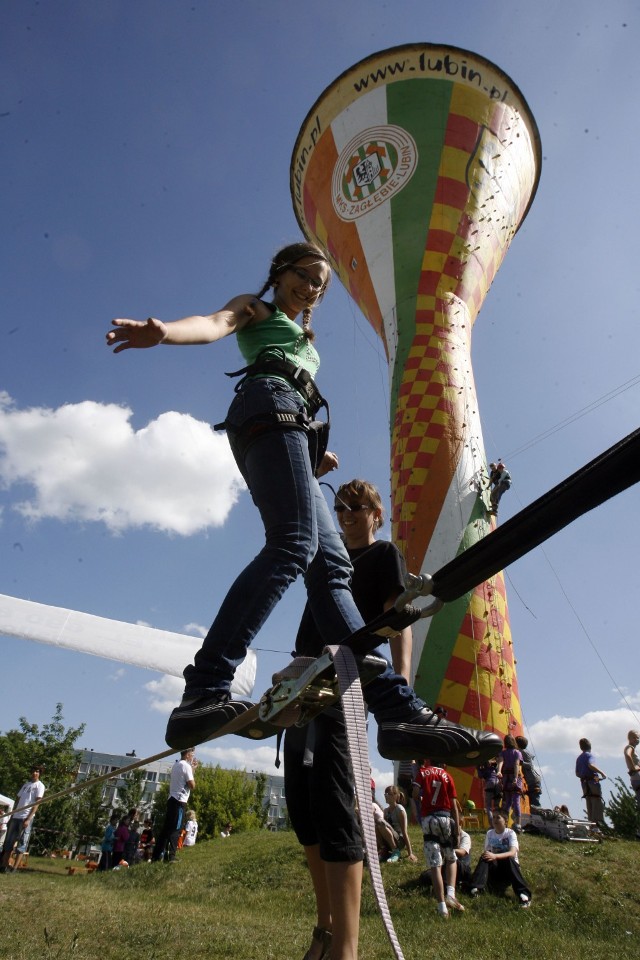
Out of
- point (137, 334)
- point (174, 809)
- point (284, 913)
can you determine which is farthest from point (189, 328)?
point (174, 809)

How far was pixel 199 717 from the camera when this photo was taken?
1.63 m

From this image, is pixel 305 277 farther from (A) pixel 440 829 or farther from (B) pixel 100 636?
(B) pixel 100 636

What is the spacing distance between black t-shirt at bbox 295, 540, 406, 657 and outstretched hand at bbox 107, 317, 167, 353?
1.26 m

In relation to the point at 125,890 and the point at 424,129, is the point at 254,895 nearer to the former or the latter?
the point at 125,890

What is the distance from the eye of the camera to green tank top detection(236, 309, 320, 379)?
2178 millimetres

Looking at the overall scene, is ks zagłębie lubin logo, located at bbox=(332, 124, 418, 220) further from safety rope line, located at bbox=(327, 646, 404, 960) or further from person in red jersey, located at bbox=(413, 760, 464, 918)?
safety rope line, located at bbox=(327, 646, 404, 960)

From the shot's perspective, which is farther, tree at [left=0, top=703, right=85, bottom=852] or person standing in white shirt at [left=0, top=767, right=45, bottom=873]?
tree at [left=0, top=703, right=85, bottom=852]

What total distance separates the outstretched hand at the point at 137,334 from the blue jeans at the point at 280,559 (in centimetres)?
36

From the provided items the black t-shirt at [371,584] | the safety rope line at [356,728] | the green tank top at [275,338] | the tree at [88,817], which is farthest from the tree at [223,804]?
the safety rope line at [356,728]

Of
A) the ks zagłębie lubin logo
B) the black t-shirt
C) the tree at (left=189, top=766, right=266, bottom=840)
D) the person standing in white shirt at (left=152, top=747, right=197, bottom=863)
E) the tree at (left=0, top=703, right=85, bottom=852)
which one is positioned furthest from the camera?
the tree at (left=189, top=766, right=266, bottom=840)

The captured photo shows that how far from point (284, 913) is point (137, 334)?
15.8 feet

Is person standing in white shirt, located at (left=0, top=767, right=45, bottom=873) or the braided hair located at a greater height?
the braided hair

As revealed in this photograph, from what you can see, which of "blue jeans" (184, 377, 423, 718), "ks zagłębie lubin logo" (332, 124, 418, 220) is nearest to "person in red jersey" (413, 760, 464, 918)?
"blue jeans" (184, 377, 423, 718)

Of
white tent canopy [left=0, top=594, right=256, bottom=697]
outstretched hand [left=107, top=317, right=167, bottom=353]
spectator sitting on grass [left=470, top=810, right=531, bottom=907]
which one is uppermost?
white tent canopy [left=0, top=594, right=256, bottom=697]
